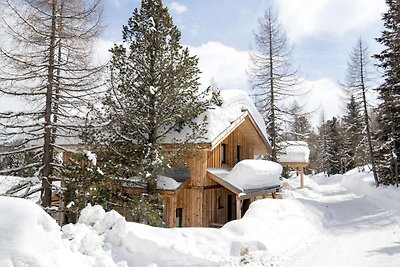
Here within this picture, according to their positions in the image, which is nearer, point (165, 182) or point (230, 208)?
point (165, 182)

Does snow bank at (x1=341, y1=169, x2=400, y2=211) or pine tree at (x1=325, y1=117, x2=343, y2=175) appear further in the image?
pine tree at (x1=325, y1=117, x2=343, y2=175)

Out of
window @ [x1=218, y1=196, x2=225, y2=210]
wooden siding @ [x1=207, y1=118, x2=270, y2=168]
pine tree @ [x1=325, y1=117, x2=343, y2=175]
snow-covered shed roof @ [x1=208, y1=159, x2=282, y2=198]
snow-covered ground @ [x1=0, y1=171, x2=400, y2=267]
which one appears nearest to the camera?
snow-covered ground @ [x1=0, y1=171, x2=400, y2=267]

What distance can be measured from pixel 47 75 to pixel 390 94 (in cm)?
2383

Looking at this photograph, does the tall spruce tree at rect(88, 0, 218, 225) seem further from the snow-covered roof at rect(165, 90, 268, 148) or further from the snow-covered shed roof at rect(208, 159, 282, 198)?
the snow-covered shed roof at rect(208, 159, 282, 198)

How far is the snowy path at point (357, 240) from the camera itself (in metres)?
8.86

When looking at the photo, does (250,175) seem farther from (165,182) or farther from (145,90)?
(145,90)

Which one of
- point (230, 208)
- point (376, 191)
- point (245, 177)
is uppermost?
point (245, 177)

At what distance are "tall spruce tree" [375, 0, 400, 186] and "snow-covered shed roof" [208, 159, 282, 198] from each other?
12656 mm

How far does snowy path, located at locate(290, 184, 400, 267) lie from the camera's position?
8.86 m

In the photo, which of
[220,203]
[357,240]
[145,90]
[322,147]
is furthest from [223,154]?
[322,147]

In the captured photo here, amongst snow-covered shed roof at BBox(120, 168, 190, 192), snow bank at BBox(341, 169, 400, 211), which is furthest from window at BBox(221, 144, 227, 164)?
snow bank at BBox(341, 169, 400, 211)

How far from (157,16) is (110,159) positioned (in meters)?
6.40

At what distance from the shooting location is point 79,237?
6676 millimetres

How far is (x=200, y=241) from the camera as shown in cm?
851
